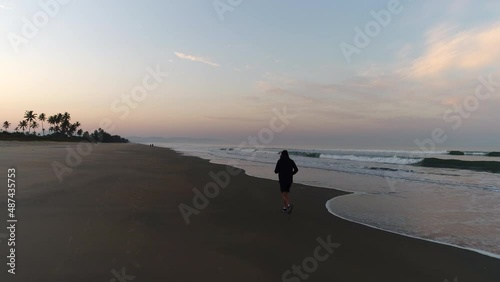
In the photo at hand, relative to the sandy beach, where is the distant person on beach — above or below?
above

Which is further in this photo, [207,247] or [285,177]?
[285,177]

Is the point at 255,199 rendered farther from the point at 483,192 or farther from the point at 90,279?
the point at 483,192

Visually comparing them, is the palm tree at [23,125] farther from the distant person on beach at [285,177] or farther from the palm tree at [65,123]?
the distant person on beach at [285,177]

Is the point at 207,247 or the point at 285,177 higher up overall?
the point at 285,177

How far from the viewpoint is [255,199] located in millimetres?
12594

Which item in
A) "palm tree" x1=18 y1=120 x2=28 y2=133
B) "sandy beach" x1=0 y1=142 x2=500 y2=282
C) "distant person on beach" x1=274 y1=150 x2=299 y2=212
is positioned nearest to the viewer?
"sandy beach" x1=0 y1=142 x2=500 y2=282

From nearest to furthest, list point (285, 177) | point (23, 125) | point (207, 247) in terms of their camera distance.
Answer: point (207, 247) → point (285, 177) → point (23, 125)

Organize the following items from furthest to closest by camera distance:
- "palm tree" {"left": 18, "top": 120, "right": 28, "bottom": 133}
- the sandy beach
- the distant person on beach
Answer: "palm tree" {"left": 18, "top": 120, "right": 28, "bottom": 133}, the distant person on beach, the sandy beach

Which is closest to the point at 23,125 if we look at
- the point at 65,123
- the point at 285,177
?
the point at 65,123

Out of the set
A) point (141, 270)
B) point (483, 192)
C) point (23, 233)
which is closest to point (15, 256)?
point (23, 233)

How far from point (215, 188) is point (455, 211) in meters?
9.49

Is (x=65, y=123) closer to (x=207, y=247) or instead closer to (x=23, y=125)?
(x=23, y=125)

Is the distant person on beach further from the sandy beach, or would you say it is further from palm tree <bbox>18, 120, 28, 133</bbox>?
palm tree <bbox>18, 120, 28, 133</bbox>

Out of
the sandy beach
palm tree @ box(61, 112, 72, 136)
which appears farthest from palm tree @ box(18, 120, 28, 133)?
the sandy beach
